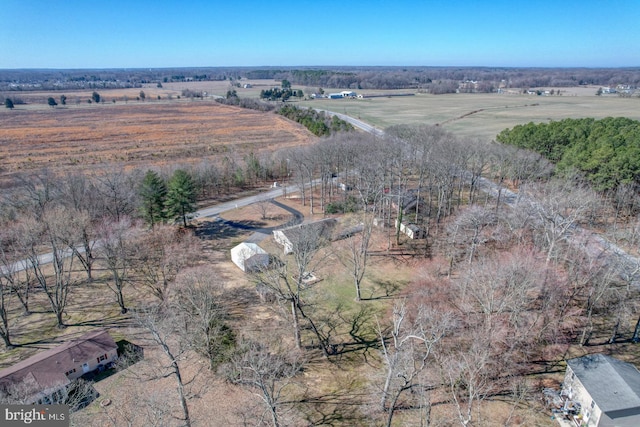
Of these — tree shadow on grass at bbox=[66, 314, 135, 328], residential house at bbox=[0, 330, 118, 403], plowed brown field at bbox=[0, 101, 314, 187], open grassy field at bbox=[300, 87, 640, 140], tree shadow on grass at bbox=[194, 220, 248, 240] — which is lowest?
tree shadow on grass at bbox=[66, 314, 135, 328]

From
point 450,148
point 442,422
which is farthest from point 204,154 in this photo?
point 442,422

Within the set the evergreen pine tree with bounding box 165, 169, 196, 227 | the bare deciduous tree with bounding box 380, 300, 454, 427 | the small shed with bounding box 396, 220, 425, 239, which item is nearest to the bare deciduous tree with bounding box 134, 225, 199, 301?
the evergreen pine tree with bounding box 165, 169, 196, 227

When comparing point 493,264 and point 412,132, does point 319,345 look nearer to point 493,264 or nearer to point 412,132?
point 493,264

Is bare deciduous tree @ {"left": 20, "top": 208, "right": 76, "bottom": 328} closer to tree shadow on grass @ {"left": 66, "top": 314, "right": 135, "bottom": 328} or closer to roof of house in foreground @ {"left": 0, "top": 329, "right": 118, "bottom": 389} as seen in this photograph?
tree shadow on grass @ {"left": 66, "top": 314, "right": 135, "bottom": 328}

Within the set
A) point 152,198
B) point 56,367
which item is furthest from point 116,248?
point 152,198

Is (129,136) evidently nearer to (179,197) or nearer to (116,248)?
(179,197)

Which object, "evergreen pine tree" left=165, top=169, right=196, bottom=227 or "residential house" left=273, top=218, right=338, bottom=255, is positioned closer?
"residential house" left=273, top=218, right=338, bottom=255

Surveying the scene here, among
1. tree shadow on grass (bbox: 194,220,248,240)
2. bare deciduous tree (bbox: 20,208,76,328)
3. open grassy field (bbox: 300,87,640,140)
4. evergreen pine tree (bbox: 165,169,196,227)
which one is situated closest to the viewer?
bare deciduous tree (bbox: 20,208,76,328)
